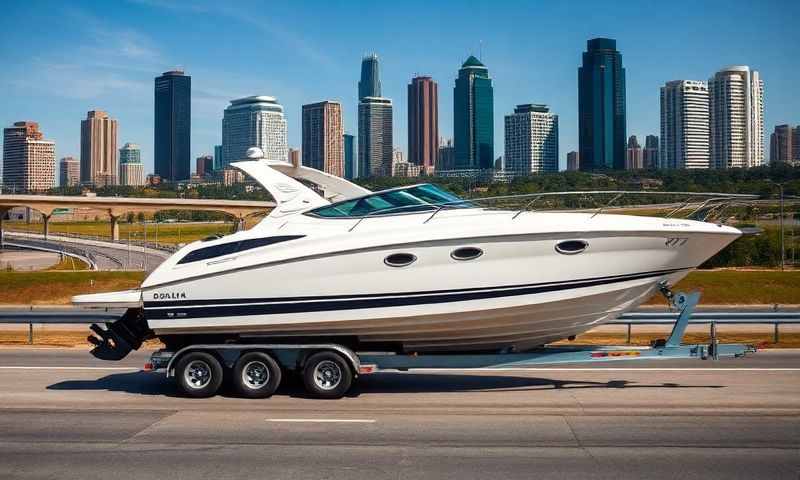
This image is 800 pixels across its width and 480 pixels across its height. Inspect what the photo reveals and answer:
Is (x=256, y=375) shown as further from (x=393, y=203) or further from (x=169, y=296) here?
(x=393, y=203)

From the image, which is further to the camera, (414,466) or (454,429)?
(454,429)

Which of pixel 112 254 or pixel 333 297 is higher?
pixel 333 297

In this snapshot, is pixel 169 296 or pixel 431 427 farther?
pixel 169 296

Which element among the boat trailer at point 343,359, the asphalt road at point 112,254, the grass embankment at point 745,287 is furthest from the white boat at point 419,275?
the asphalt road at point 112,254

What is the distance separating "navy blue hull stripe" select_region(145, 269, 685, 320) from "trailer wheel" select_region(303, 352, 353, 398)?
0.70 metres

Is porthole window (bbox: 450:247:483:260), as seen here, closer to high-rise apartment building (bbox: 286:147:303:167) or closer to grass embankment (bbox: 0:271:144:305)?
high-rise apartment building (bbox: 286:147:303:167)

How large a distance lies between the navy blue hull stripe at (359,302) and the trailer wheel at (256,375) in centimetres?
66

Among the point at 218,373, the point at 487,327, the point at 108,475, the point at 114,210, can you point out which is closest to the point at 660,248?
the point at 487,327

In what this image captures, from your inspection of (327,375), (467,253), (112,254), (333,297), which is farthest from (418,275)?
(112,254)

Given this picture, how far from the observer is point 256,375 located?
482 inches

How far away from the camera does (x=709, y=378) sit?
44.4ft

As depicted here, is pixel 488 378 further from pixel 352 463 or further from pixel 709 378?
pixel 352 463

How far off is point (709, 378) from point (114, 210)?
69.3m

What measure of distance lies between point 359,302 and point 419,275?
911mm
